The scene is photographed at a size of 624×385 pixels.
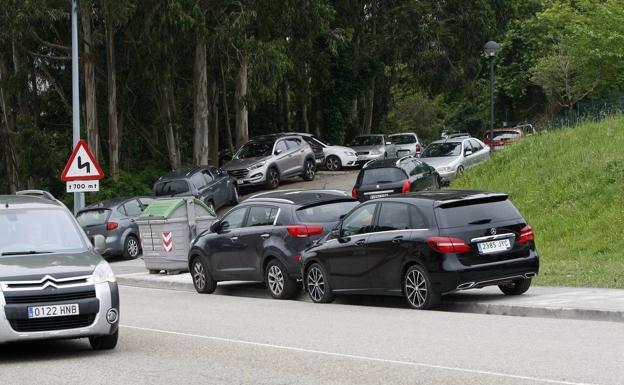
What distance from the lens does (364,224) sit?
664 inches

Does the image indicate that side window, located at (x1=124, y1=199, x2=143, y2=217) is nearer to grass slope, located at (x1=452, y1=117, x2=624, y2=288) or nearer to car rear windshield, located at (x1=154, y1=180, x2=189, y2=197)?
car rear windshield, located at (x1=154, y1=180, x2=189, y2=197)

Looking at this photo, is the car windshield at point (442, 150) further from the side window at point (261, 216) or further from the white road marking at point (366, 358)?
the white road marking at point (366, 358)

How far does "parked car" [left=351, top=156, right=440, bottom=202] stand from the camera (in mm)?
30375

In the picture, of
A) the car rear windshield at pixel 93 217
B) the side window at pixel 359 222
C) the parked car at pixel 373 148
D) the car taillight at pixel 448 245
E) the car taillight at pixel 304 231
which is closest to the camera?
the car taillight at pixel 448 245

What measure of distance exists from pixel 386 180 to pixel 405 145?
20636mm

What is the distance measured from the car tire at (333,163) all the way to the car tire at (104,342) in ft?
121

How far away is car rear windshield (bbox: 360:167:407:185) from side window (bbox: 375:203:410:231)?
14068mm

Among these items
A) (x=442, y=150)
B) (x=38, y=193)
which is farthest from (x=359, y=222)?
(x=442, y=150)

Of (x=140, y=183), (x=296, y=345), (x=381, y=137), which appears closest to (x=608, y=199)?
(x=296, y=345)

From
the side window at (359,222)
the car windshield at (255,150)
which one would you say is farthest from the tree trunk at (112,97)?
the side window at (359,222)

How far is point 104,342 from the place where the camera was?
1238 cm

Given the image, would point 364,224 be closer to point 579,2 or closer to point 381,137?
point 381,137

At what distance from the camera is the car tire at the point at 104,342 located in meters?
12.3

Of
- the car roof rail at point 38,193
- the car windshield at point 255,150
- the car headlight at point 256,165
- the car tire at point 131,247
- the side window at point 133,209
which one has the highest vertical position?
the car roof rail at point 38,193
